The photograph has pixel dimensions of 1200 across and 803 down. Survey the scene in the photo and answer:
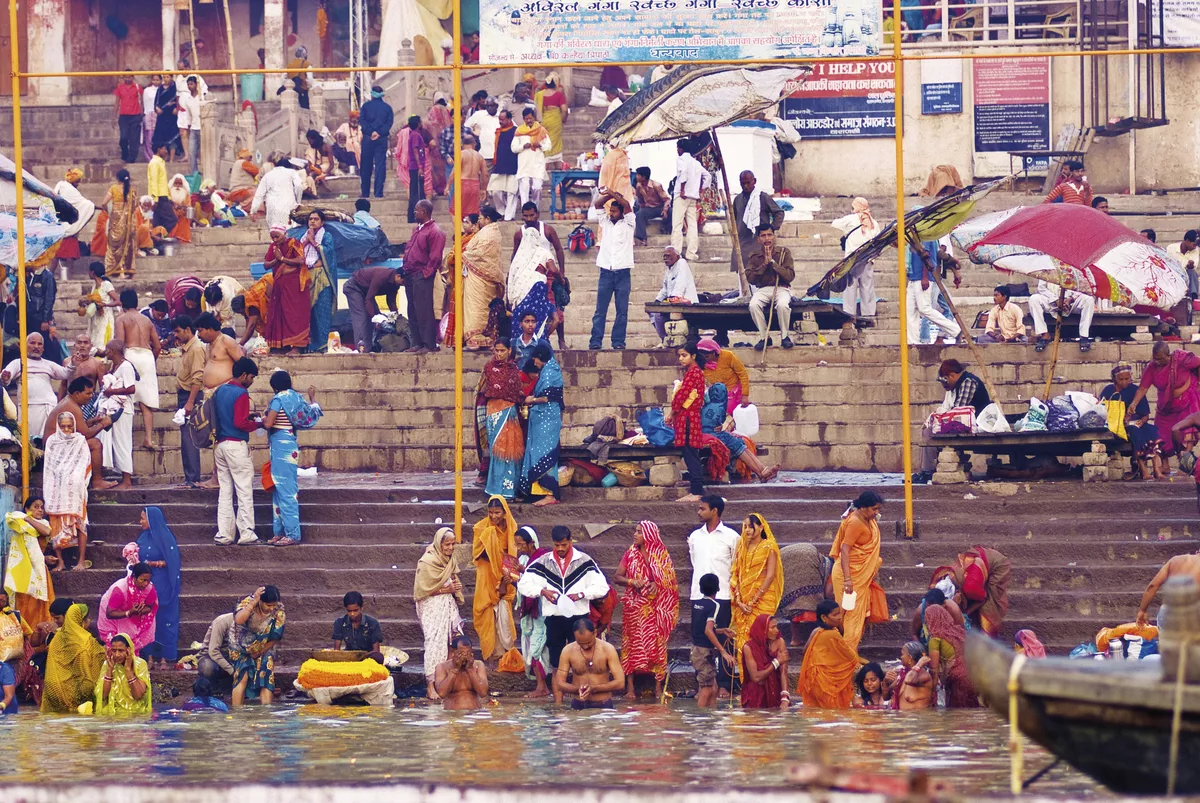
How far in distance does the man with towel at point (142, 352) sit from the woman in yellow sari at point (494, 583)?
3.86m

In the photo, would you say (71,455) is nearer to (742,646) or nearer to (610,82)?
(742,646)

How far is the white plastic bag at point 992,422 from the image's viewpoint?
13914mm

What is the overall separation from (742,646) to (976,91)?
43.0ft

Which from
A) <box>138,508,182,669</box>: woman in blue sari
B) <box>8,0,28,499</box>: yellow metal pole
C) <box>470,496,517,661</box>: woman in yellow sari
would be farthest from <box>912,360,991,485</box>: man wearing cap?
<box>8,0,28,499</box>: yellow metal pole

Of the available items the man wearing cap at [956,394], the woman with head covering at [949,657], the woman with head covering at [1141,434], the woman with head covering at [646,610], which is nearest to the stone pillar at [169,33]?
the man wearing cap at [956,394]

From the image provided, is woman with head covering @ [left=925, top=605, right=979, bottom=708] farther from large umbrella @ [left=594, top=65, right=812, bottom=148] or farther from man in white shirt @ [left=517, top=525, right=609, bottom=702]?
large umbrella @ [left=594, top=65, right=812, bottom=148]

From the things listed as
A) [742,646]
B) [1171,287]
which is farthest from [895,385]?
[742,646]

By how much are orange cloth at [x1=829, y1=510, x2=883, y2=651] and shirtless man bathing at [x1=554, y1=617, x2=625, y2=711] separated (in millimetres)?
1458

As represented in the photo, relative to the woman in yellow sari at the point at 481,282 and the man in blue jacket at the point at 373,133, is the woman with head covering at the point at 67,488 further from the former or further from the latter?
the man in blue jacket at the point at 373,133

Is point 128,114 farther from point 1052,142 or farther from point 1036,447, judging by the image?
point 1036,447

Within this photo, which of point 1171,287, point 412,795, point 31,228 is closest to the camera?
point 412,795

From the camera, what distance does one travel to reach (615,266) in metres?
16.7

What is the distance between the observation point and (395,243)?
1991cm

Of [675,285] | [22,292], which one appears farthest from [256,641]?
[675,285]
